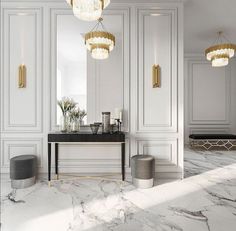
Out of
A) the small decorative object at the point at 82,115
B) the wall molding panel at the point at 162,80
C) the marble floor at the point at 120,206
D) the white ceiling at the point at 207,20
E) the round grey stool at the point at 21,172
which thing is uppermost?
the white ceiling at the point at 207,20

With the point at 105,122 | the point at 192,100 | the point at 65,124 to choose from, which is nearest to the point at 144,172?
the point at 105,122

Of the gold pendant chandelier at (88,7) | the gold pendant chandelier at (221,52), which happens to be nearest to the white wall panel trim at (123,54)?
the gold pendant chandelier at (88,7)

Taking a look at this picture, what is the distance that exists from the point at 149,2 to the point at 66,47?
4.62ft

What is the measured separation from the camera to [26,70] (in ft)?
9.61

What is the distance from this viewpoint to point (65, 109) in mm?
2846

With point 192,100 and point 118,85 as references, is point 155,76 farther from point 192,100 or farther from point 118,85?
point 192,100

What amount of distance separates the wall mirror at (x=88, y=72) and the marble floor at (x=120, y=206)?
1057mm

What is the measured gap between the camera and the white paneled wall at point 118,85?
293 cm

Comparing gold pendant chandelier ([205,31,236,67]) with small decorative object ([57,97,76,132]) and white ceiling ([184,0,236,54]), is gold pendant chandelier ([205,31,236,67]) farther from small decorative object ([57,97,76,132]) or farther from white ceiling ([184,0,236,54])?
small decorative object ([57,97,76,132])

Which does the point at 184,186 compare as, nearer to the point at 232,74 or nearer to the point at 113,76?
the point at 113,76

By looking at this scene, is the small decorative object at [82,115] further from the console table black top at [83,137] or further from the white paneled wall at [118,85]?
the console table black top at [83,137]

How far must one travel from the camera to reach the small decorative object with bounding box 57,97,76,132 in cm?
274

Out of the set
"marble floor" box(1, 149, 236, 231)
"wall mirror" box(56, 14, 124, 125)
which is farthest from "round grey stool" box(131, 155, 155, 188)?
"wall mirror" box(56, 14, 124, 125)

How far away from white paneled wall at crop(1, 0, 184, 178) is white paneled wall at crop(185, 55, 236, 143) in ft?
9.48
